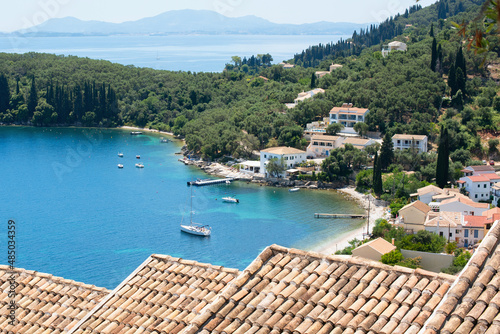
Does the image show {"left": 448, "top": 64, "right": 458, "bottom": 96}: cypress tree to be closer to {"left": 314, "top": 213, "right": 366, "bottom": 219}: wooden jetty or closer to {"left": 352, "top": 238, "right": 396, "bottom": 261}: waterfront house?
{"left": 314, "top": 213, "right": 366, "bottom": 219}: wooden jetty

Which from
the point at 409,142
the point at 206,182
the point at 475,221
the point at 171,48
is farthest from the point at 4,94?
the point at 171,48

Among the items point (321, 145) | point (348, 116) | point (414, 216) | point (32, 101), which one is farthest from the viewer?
point (32, 101)

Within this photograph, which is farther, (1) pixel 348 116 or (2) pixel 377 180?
(1) pixel 348 116

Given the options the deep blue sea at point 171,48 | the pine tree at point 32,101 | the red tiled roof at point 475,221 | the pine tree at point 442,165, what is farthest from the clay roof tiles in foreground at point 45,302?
the deep blue sea at point 171,48

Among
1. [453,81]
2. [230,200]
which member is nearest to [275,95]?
[453,81]

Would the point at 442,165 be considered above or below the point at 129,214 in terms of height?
above

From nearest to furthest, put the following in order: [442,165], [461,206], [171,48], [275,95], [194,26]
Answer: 1. [461,206]
2. [442,165]
3. [275,95]
4. [194,26]
5. [171,48]

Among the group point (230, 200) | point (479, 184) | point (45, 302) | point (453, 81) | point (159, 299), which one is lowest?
point (230, 200)

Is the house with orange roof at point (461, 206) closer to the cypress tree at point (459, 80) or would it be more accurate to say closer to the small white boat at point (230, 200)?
the small white boat at point (230, 200)

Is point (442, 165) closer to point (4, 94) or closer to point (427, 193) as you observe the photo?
point (427, 193)

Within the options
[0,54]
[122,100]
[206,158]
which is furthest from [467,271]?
[0,54]
